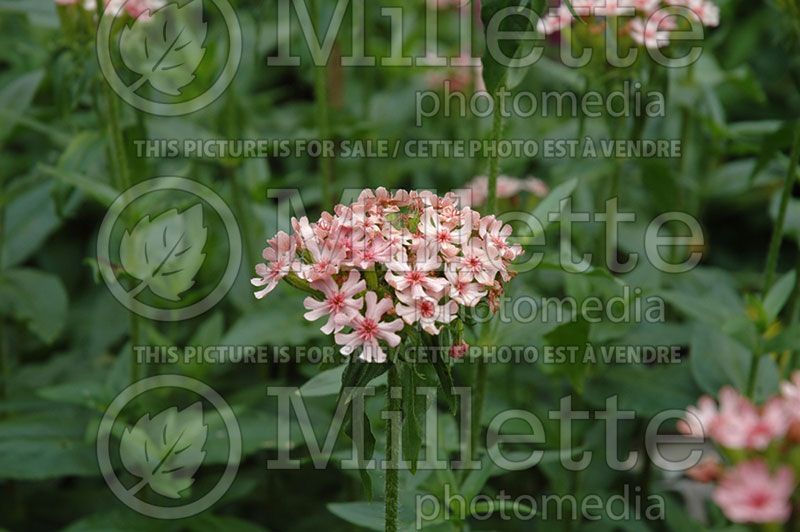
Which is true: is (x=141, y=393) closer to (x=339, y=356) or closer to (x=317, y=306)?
(x=339, y=356)

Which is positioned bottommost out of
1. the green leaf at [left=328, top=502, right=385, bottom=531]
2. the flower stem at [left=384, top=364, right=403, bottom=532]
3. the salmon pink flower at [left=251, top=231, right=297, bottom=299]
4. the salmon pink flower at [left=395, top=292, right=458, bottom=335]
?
the green leaf at [left=328, top=502, right=385, bottom=531]

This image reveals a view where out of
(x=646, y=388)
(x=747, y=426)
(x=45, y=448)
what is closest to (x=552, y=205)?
(x=646, y=388)

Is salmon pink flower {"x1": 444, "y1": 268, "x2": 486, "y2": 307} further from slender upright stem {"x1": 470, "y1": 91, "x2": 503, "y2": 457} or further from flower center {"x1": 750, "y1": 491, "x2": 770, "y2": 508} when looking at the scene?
flower center {"x1": 750, "y1": 491, "x2": 770, "y2": 508}

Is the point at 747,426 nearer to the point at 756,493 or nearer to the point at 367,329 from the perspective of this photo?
the point at 756,493

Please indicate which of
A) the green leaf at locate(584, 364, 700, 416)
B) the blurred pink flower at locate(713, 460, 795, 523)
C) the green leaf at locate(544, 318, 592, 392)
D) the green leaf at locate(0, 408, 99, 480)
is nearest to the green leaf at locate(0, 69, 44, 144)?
the green leaf at locate(0, 408, 99, 480)

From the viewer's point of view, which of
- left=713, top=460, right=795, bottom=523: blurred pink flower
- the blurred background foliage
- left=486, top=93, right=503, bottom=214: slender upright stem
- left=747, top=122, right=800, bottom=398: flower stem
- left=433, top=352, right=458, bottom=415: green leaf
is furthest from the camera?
the blurred background foliage

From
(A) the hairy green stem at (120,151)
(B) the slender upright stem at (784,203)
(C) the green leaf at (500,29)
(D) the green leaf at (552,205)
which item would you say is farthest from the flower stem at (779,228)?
(A) the hairy green stem at (120,151)

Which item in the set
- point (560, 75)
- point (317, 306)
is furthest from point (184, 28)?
point (317, 306)
